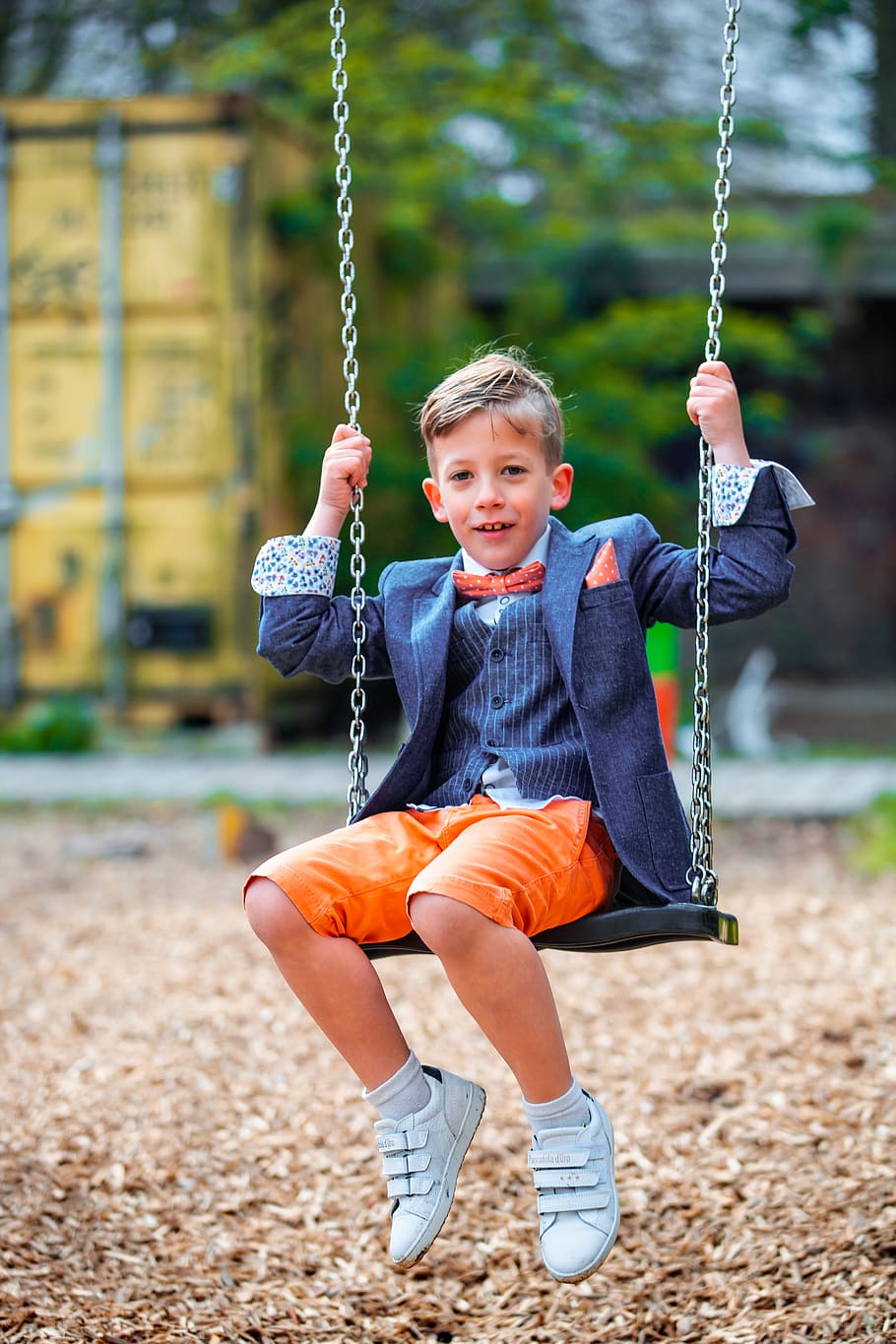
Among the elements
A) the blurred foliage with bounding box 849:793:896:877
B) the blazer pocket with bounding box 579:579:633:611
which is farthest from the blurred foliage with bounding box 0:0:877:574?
the blazer pocket with bounding box 579:579:633:611

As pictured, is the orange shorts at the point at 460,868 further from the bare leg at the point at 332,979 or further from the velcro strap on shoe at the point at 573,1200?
the velcro strap on shoe at the point at 573,1200

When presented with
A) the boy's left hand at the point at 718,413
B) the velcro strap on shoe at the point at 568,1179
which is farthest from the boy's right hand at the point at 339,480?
the velcro strap on shoe at the point at 568,1179

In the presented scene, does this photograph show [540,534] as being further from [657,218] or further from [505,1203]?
[657,218]

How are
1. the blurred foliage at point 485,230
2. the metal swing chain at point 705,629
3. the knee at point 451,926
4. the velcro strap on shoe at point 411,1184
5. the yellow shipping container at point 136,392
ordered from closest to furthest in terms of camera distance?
the knee at point 451,926 < the velcro strap on shoe at point 411,1184 < the metal swing chain at point 705,629 < the yellow shipping container at point 136,392 < the blurred foliage at point 485,230

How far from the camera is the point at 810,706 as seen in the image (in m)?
12.4

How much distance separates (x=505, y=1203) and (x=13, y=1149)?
1067mm

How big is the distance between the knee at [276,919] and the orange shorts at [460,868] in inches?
0.5

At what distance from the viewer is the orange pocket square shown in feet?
9.14

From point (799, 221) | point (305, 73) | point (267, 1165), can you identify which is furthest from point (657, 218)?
point (267, 1165)

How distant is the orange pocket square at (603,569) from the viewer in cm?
279

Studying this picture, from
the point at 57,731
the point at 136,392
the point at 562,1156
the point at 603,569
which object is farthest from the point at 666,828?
the point at 136,392

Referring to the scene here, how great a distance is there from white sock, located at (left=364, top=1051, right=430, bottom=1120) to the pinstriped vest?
47cm

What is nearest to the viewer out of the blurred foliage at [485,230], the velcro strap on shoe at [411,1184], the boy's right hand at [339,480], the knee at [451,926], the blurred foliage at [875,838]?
the knee at [451,926]

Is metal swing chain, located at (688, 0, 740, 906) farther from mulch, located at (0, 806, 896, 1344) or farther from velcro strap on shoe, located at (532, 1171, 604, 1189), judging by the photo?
mulch, located at (0, 806, 896, 1344)
